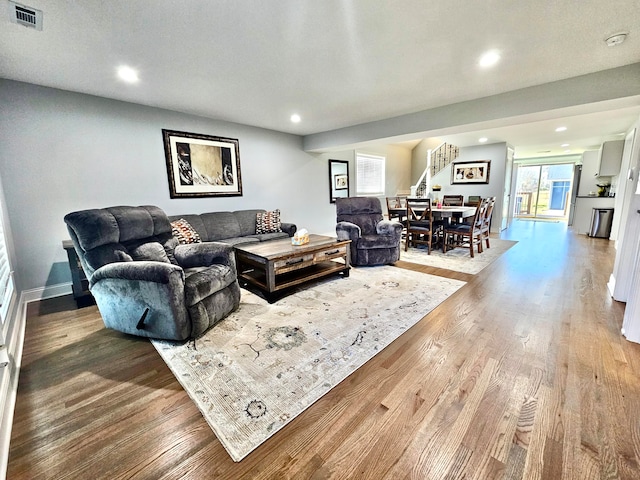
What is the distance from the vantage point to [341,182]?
658 cm

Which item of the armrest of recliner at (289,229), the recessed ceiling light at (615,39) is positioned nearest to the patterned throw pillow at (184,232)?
the armrest of recliner at (289,229)

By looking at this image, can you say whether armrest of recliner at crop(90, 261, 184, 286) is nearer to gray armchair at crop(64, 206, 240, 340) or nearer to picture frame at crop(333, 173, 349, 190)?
gray armchair at crop(64, 206, 240, 340)

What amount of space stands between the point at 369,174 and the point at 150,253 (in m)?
6.02

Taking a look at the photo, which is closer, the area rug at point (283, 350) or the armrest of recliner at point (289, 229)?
the area rug at point (283, 350)

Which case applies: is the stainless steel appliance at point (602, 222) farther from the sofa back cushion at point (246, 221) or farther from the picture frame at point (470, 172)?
the sofa back cushion at point (246, 221)

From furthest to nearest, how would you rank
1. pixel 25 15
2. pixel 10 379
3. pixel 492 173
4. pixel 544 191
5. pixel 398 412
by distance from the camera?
pixel 544 191
pixel 492 173
pixel 25 15
pixel 10 379
pixel 398 412

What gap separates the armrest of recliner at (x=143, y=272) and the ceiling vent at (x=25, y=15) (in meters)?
1.71

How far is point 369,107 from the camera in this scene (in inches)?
151

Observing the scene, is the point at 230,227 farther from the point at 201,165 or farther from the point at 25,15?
the point at 25,15

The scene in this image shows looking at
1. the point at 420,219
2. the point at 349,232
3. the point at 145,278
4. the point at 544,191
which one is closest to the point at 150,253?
the point at 145,278

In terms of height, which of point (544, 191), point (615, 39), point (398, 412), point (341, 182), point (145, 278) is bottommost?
point (398, 412)

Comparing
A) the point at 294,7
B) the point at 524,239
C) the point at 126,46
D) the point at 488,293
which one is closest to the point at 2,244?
the point at 126,46

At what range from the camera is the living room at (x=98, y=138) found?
2766 millimetres

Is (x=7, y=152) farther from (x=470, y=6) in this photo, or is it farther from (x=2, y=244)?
(x=470, y=6)
